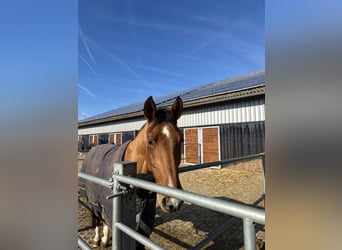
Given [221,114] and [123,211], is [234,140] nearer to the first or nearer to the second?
[221,114]

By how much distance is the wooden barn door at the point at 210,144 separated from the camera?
191 inches

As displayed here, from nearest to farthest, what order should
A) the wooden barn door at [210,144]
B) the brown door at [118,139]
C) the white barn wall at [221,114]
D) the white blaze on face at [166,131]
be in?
the white blaze on face at [166,131], the brown door at [118,139], the white barn wall at [221,114], the wooden barn door at [210,144]

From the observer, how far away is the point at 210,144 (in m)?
4.97

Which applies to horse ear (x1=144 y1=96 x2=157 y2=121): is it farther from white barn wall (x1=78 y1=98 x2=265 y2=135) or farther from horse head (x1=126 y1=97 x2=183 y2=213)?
white barn wall (x1=78 y1=98 x2=265 y2=135)

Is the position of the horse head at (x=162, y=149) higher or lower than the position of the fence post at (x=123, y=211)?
higher

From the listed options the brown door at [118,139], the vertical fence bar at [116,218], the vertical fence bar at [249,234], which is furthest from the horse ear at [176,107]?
the brown door at [118,139]

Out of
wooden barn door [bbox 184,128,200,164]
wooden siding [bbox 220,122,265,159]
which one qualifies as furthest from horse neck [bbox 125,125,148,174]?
wooden barn door [bbox 184,128,200,164]

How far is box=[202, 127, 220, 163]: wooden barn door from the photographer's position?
485 cm

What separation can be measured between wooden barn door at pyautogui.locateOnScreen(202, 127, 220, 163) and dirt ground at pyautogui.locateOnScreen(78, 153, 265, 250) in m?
1.60

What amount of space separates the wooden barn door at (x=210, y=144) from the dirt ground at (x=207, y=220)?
1.60 metres

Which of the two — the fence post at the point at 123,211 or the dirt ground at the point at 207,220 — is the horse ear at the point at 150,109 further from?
the dirt ground at the point at 207,220
